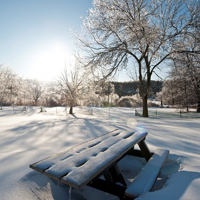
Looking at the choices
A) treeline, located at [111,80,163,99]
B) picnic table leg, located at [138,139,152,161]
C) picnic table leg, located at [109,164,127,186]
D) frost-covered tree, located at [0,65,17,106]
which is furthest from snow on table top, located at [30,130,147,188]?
frost-covered tree, located at [0,65,17,106]

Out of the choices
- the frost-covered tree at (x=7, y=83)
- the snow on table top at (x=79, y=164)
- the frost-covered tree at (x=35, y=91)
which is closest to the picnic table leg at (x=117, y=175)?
the snow on table top at (x=79, y=164)

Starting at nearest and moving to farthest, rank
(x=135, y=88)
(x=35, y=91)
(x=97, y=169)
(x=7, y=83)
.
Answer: (x=97, y=169) → (x=7, y=83) → (x=135, y=88) → (x=35, y=91)

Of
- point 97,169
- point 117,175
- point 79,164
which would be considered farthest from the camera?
point 117,175

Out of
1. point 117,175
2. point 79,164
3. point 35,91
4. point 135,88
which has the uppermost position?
point 135,88

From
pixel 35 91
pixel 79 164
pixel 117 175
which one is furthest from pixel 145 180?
pixel 35 91

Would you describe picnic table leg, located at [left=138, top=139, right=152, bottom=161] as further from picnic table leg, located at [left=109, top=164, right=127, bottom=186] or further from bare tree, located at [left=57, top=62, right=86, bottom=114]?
bare tree, located at [left=57, top=62, right=86, bottom=114]

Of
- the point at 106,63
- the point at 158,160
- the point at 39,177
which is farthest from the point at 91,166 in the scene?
the point at 106,63

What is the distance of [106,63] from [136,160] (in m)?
7.59

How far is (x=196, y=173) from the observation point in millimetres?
2018

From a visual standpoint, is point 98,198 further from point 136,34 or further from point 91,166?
point 136,34

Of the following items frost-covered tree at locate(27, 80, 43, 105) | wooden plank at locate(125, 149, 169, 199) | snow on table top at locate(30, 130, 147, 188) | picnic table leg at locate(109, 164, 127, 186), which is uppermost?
frost-covered tree at locate(27, 80, 43, 105)

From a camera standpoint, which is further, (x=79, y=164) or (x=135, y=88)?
(x=135, y=88)

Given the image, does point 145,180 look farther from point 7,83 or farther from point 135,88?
point 135,88

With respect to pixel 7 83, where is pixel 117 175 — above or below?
below
